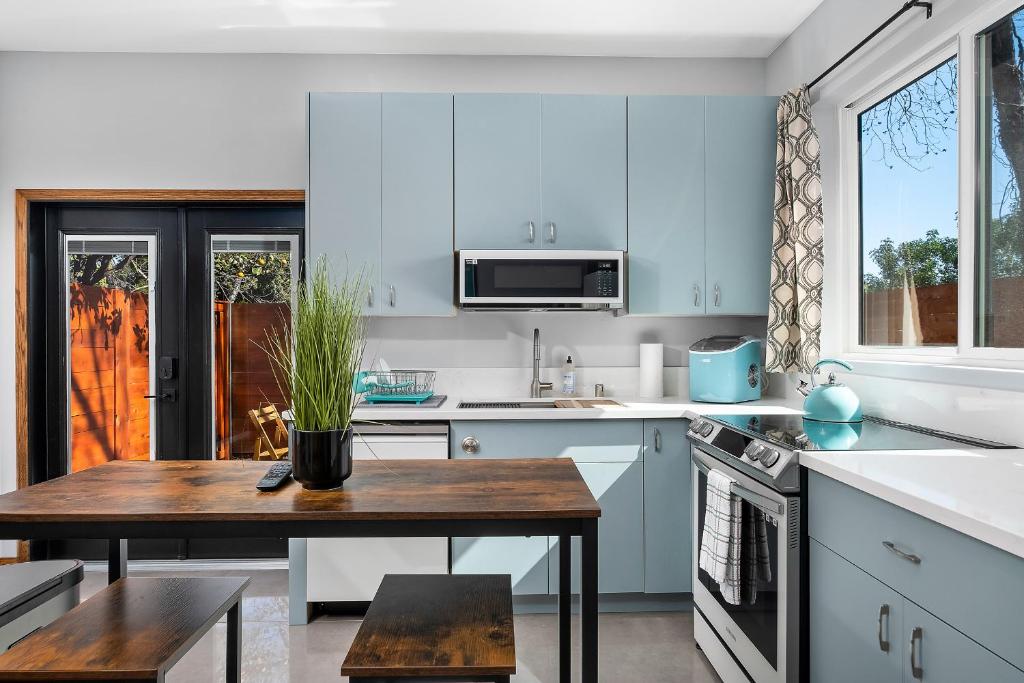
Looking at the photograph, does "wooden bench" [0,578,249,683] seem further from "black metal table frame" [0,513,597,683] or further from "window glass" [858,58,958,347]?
"window glass" [858,58,958,347]

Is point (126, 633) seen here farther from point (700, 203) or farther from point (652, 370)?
point (700, 203)

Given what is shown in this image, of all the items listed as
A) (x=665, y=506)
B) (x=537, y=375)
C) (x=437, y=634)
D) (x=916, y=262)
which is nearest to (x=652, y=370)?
(x=537, y=375)

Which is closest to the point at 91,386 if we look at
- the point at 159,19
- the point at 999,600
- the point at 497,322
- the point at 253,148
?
the point at 253,148

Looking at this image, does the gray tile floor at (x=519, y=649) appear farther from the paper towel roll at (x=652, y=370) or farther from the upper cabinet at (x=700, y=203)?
the upper cabinet at (x=700, y=203)

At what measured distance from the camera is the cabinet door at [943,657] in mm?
1060

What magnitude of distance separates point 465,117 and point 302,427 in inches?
79.2

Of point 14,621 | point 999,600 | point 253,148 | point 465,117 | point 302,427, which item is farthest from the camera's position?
point 253,148

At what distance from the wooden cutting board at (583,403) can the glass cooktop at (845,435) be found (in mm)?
630

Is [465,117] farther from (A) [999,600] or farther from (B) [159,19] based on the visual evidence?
(A) [999,600]

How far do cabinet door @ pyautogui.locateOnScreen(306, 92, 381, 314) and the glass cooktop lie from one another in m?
1.76

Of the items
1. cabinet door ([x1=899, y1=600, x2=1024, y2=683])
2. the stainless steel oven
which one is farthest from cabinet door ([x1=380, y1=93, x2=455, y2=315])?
cabinet door ([x1=899, y1=600, x2=1024, y2=683])

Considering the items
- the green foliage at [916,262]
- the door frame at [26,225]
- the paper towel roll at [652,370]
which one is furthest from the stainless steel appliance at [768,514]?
the door frame at [26,225]

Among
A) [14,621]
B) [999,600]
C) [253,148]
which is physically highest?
[253,148]

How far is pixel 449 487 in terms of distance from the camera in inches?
55.8
